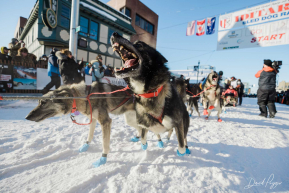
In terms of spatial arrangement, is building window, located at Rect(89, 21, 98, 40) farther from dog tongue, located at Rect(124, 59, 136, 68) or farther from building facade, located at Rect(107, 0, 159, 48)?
dog tongue, located at Rect(124, 59, 136, 68)

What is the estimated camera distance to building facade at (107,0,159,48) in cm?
1653

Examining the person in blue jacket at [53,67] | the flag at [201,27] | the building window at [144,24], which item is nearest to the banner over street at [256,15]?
the flag at [201,27]

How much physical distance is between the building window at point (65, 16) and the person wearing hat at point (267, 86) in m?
14.2

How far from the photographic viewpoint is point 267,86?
5262 millimetres

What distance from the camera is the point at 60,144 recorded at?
2.19m

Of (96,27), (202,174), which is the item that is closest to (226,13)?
(96,27)

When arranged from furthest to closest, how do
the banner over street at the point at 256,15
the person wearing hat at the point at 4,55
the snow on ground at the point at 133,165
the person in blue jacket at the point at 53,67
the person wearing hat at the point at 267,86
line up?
the banner over street at the point at 256,15
the person wearing hat at the point at 4,55
the person wearing hat at the point at 267,86
the person in blue jacket at the point at 53,67
the snow on ground at the point at 133,165

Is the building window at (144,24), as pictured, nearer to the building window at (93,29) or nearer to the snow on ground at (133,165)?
the building window at (93,29)

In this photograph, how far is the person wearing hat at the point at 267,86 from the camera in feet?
17.1

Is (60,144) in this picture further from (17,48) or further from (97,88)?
(17,48)

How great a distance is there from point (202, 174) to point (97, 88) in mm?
2035

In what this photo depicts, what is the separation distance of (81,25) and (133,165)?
46.2ft

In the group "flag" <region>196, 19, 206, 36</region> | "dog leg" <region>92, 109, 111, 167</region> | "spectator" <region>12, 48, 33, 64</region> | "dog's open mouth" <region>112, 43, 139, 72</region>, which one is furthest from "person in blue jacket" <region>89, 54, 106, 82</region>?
"flag" <region>196, 19, 206, 36</region>

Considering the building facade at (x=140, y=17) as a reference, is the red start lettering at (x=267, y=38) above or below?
below
